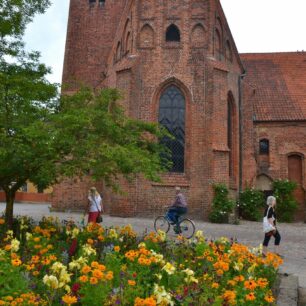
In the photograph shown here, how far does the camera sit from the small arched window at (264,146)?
26.0m

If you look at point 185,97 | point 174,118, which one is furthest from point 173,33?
point 174,118

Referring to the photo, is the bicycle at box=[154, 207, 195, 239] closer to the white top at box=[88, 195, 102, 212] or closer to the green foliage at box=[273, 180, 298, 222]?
the white top at box=[88, 195, 102, 212]

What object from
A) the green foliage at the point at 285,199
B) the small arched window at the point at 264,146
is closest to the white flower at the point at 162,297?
the green foliage at the point at 285,199

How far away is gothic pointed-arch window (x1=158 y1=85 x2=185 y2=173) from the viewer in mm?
19242

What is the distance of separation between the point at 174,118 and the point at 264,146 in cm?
916

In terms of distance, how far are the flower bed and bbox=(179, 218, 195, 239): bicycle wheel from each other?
515cm

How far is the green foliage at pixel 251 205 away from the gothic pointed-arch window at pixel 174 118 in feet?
17.6

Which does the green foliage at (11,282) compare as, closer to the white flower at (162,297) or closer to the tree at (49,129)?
the white flower at (162,297)

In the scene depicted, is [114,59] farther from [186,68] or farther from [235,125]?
[235,125]

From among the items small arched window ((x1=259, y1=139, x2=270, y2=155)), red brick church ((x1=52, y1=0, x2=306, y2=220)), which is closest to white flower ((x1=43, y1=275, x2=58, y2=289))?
Result: red brick church ((x1=52, y1=0, x2=306, y2=220))

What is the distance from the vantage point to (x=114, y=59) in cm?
2217

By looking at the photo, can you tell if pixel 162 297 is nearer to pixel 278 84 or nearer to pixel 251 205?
pixel 251 205

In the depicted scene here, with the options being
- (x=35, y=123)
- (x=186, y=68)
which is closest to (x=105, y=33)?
(x=186, y=68)

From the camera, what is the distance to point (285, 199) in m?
23.4
